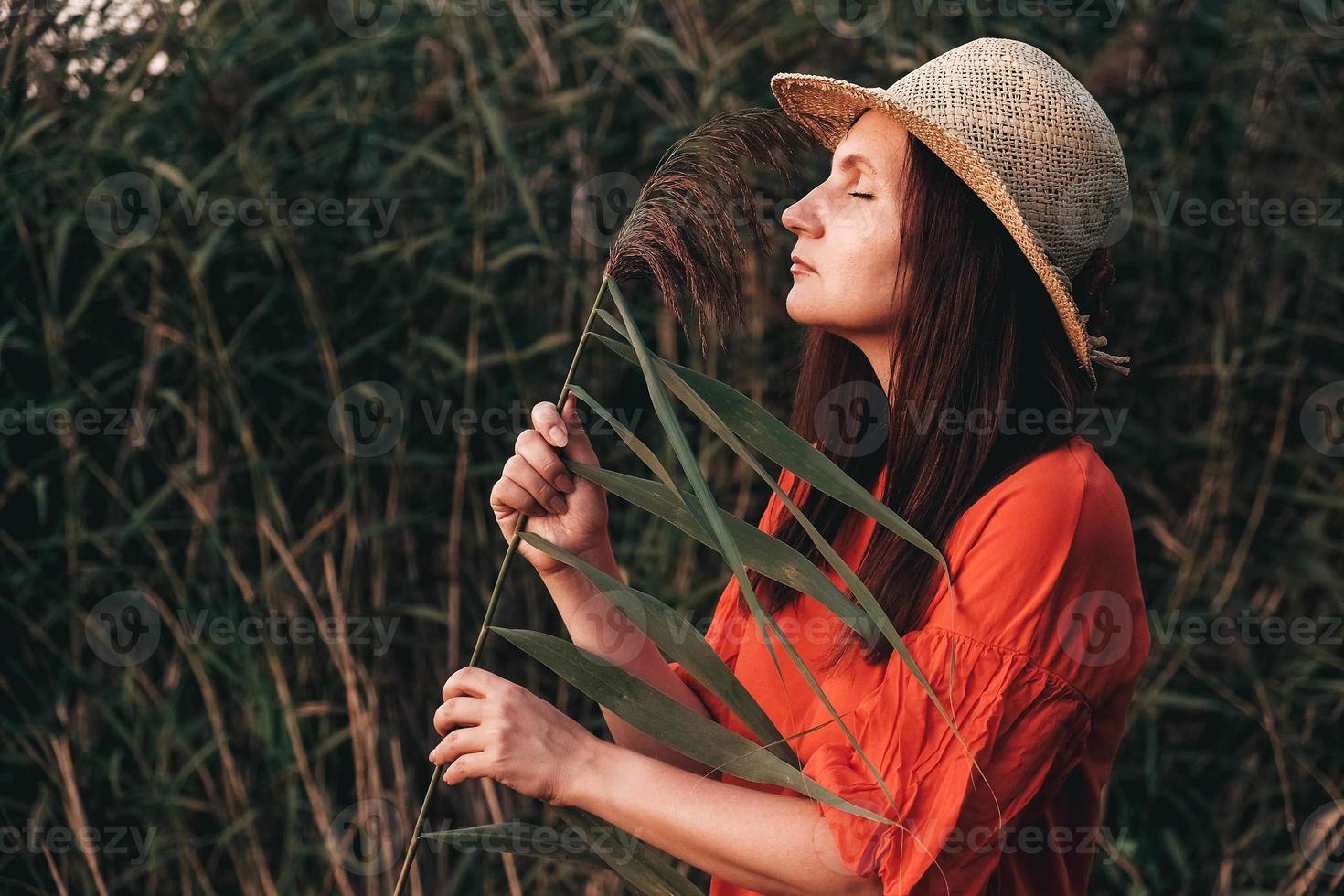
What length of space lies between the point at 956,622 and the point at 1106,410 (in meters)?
1.73

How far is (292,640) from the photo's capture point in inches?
99.0

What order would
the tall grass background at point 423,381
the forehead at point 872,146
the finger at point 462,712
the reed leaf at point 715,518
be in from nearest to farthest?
the reed leaf at point 715,518, the finger at point 462,712, the forehead at point 872,146, the tall grass background at point 423,381

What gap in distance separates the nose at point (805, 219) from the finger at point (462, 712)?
527 millimetres

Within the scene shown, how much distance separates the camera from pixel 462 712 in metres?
1.18

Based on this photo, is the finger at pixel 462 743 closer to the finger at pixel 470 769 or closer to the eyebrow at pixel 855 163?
the finger at pixel 470 769

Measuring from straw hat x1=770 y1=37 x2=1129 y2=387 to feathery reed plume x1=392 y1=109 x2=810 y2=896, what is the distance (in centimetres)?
18

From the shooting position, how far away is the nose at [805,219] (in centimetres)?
→ 126

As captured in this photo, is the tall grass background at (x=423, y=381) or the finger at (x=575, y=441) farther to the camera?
the tall grass background at (x=423, y=381)

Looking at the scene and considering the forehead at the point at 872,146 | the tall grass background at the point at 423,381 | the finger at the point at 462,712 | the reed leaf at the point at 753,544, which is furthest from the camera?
the tall grass background at the point at 423,381

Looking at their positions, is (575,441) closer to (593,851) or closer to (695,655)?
(695,655)

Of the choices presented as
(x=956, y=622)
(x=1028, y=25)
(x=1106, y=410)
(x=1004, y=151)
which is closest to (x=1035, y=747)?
(x=956, y=622)

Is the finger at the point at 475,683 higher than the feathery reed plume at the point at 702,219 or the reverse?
the reverse

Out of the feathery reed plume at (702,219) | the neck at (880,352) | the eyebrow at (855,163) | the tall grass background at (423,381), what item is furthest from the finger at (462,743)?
the tall grass background at (423,381)

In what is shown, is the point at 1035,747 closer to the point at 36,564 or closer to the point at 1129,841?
the point at 1129,841
